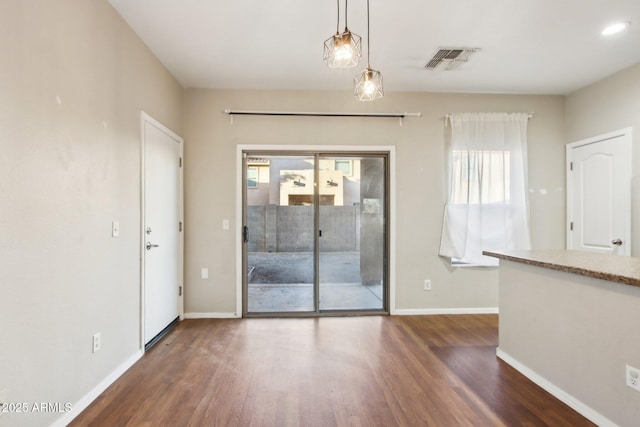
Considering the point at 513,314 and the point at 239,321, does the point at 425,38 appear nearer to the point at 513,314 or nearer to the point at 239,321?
the point at 513,314

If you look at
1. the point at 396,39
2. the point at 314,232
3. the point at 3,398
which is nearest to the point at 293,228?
the point at 314,232

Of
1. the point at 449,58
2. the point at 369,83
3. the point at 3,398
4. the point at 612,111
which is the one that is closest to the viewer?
the point at 3,398

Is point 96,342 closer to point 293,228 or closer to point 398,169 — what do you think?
point 293,228

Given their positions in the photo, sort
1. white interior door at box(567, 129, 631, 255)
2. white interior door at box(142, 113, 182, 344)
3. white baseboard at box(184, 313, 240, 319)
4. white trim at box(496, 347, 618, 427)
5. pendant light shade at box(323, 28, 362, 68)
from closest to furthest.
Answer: pendant light shade at box(323, 28, 362, 68) < white trim at box(496, 347, 618, 427) < white interior door at box(142, 113, 182, 344) < white interior door at box(567, 129, 631, 255) < white baseboard at box(184, 313, 240, 319)

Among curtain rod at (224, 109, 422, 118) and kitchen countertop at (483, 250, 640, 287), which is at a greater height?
curtain rod at (224, 109, 422, 118)

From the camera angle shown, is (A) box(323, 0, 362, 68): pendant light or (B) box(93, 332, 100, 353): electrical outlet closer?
(A) box(323, 0, 362, 68): pendant light

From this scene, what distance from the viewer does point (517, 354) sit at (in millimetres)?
2436

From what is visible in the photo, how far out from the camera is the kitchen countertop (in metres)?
1.66

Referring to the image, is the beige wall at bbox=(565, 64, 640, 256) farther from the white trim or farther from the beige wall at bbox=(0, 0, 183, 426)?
the beige wall at bbox=(0, 0, 183, 426)

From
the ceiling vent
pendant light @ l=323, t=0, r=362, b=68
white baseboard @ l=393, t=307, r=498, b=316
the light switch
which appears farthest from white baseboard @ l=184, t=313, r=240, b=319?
the ceiling vent

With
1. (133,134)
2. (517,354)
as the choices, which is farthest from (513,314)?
(133,134)

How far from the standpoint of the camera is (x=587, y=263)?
6.51ft

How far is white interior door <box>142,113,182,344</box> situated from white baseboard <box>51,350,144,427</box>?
26 cm

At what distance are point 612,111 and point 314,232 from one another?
3507 mm
